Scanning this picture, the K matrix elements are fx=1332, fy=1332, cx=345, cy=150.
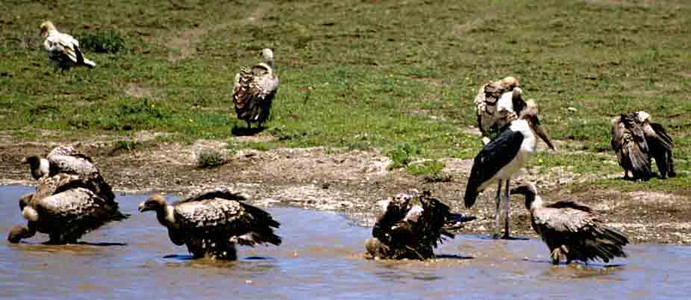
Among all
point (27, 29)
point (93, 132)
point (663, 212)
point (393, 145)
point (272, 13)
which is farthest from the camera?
point (272, 13)

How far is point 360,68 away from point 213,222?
13.7 m

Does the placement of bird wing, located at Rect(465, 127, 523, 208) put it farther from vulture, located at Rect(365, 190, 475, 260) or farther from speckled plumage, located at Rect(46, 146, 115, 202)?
speckled plumage, located at Rect(46, 146, 115, 202)

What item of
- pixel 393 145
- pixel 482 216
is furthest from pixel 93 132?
pixel 482 216

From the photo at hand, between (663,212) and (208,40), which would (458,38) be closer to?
(208,40)

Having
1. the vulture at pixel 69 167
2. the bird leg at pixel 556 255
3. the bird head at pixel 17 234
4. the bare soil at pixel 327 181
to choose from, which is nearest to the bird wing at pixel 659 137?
the bare soil at pixel 327 181

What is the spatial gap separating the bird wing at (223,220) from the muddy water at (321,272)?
237 millimetres

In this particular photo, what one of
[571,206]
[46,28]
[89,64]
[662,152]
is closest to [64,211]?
[571,206]

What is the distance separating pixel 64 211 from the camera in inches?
428

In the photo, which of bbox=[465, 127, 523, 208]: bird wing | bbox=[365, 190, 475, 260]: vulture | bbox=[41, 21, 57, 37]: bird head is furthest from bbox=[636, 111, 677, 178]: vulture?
bbox=[41, 21, 57, 37]: bird head

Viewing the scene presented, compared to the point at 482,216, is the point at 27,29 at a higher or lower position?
higher

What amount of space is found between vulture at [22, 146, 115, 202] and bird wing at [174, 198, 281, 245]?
4.84 feet

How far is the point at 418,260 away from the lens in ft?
35.2

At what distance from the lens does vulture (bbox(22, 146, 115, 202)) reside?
11797 millimetres

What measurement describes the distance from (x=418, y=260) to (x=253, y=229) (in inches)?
53.2
